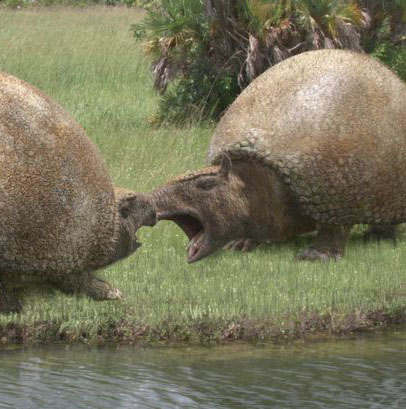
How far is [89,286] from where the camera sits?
895 centimetres

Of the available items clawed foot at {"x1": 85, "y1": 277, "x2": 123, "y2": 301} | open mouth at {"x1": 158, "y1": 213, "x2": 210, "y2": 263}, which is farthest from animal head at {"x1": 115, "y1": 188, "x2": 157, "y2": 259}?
open mouth at {"x1": 158, "y1": 213, "x2": 210, "y2": 263}

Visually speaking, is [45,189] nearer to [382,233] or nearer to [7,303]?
[7,303]

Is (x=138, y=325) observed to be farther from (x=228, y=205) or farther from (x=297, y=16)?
(x=297, y=16)

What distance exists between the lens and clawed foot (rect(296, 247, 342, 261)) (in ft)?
36.0

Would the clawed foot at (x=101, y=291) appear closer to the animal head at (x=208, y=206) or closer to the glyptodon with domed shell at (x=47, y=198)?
the glyptodon with domed shell at (x=47, y=198)

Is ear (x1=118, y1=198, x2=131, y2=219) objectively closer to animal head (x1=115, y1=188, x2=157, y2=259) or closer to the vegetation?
animal head (x1=115, y1=188, x2=157, y2=259)

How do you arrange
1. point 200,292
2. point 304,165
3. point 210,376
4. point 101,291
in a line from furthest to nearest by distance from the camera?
point 304,165
point 200,292
point 101,291
point 210,376

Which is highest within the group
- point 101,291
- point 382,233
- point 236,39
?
point 236,39

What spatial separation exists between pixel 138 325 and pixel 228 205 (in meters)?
2.54

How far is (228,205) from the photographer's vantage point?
11.0m

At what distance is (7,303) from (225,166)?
2874 millimetres

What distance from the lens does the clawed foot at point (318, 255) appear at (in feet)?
36.0

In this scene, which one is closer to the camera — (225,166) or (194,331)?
(194,331)

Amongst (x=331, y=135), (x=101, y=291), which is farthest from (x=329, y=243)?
(x=101, y=291)
